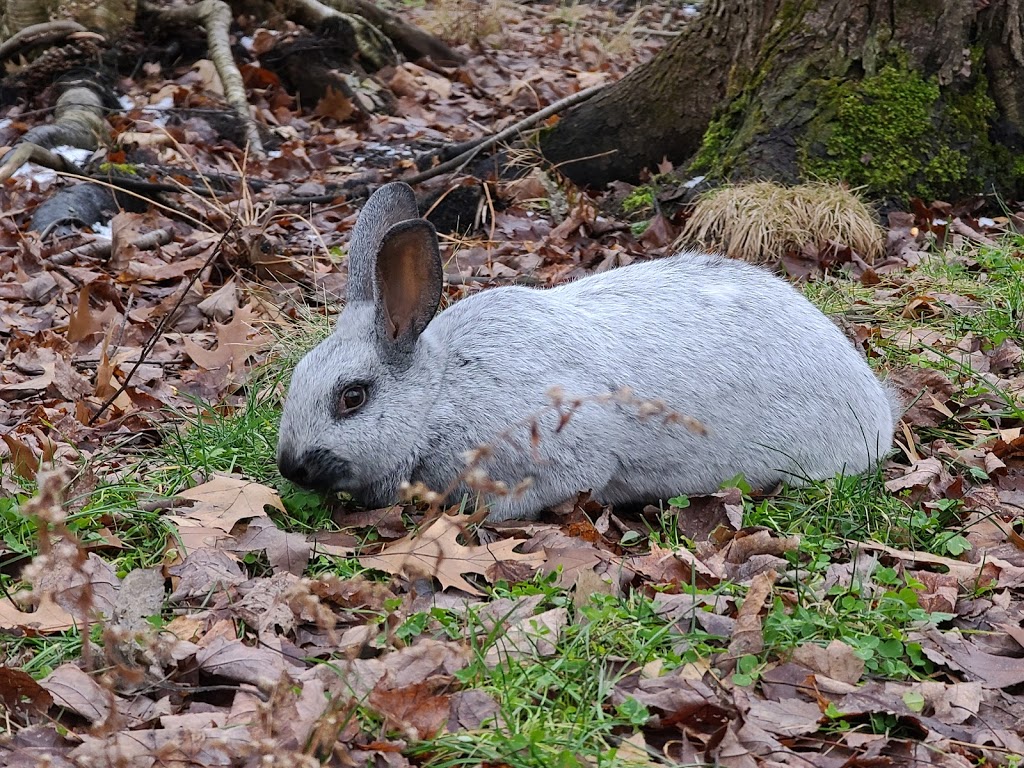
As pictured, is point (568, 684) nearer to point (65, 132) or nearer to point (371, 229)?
point (371, 229)

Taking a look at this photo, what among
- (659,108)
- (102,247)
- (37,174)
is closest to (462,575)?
(102,247)

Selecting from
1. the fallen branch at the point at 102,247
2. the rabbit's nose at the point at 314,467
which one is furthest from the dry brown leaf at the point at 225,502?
the fallen branch at the point at 102,247

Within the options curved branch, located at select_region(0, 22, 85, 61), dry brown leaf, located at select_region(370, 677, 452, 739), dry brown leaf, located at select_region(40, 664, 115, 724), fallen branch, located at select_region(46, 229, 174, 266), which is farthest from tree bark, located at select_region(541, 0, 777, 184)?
dry brown leaf, located at select_region(40, 664, 115, 724)

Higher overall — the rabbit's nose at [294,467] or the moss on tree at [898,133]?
the moss on tree at [898,133]

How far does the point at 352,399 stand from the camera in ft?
13.5

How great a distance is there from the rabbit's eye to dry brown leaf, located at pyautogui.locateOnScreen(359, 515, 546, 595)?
539 mm

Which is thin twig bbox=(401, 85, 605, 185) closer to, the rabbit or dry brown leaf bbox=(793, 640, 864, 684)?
the rabbit

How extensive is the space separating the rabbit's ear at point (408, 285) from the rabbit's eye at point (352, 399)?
0.72ft

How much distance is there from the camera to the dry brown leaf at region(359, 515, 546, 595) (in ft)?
11.8

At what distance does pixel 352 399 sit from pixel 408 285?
0.49 m

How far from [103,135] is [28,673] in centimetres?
712

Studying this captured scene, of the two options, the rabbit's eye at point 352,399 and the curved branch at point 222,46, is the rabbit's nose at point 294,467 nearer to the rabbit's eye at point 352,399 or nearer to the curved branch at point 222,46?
the rabbit's eye at point 352,399

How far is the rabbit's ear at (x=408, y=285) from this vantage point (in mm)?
4086

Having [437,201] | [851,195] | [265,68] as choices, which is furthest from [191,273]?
[265,68]
